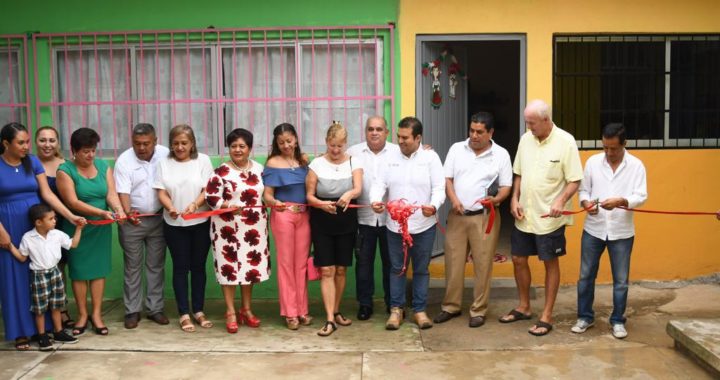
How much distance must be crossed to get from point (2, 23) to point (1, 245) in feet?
8.70

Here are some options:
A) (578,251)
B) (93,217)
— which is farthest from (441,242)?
(93,217)

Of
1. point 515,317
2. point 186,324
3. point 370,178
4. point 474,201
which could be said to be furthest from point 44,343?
point 515,317

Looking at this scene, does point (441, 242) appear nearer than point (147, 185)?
No

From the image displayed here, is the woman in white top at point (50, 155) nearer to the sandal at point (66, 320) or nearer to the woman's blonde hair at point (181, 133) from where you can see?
the sandal at point (66, 320)

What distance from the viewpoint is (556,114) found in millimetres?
7016

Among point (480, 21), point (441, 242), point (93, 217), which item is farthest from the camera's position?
point (441, 242)

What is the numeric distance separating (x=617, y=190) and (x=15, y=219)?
4283mm

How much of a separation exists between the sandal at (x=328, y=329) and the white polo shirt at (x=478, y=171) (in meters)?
1.36

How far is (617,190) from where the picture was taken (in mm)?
5504

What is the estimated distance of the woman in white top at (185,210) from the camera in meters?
5.76

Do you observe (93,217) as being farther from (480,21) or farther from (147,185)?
(480,21)

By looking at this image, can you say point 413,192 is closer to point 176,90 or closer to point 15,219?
point 176,90

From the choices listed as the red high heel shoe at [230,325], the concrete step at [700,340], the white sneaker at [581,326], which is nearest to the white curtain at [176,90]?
the red high heel shoe at [230,325]

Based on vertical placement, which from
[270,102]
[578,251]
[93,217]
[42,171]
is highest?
[270,102]
